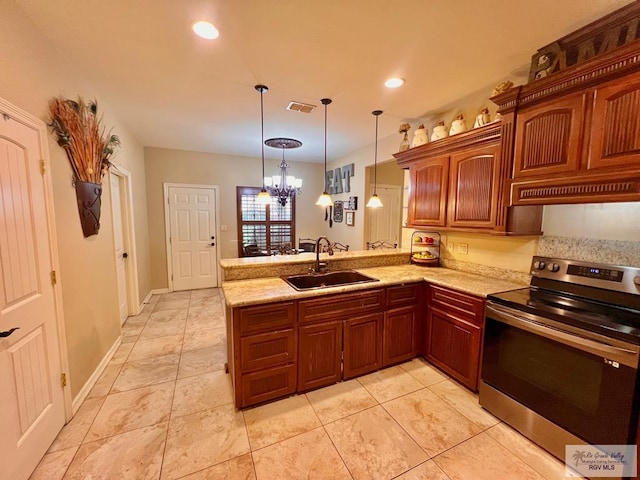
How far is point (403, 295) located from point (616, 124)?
181 centimetres

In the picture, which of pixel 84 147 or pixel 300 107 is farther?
pixel 300 107

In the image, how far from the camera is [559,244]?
6.84ft

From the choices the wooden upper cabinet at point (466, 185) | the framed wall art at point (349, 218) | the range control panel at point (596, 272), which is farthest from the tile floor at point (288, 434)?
the framed wall art at point (349, 218)

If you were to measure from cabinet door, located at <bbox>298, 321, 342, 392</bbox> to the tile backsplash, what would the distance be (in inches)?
72.0

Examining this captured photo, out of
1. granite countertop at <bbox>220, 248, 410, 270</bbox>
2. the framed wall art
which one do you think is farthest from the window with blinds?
granite countertop at <bbox>220, 248, 410, 270</bbox>

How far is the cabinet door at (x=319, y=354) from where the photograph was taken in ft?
7.06

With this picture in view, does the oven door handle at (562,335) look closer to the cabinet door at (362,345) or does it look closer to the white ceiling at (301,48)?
the cabinet door at (362,345)

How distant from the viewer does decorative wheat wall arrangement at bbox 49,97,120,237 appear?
6.27 feet

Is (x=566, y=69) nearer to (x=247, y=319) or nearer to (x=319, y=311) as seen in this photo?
(x=319, y=311)

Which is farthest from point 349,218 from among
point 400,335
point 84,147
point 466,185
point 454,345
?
point 84,147

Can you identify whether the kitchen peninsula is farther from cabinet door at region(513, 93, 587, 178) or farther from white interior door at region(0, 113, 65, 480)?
white interior door at region(0, 113, 65, 480)
